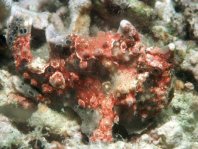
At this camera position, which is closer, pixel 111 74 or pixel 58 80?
pixel 111 74

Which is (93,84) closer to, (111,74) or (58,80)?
(111,74)

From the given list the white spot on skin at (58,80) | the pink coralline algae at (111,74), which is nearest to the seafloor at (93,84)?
the pink coralline algae at (111,74)

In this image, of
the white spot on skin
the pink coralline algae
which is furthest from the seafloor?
the white spot on skin

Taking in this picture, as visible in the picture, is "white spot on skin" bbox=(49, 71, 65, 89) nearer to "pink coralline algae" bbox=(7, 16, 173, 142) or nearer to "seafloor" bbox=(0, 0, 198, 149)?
"pink coralline algae" bbox=(7, 16, 173, 142)

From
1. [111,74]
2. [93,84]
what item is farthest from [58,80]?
[111,74]

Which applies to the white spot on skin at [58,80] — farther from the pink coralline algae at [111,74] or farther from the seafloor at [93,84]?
the seafloor at [93,84]

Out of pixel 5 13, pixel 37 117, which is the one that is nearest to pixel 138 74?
pixel 37 117
